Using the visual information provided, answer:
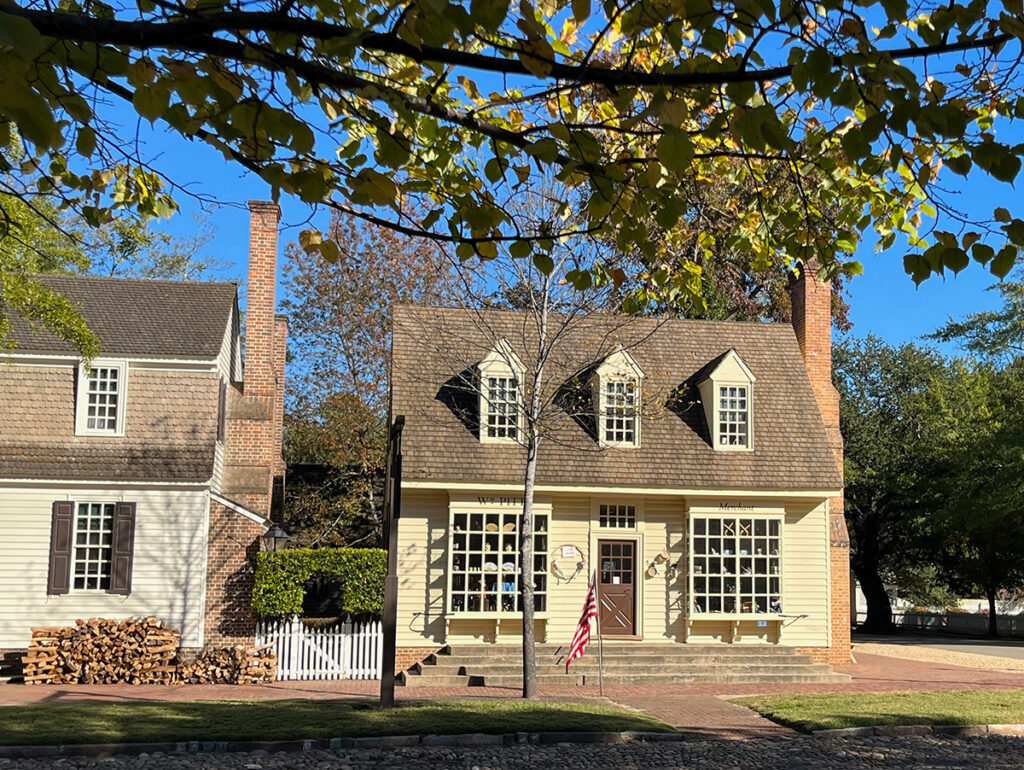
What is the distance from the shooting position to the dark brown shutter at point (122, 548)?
65.9ft

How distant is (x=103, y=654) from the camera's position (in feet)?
63.3

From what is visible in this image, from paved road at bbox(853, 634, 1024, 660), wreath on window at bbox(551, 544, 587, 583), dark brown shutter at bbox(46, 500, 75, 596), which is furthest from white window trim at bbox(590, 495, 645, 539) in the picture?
paved road at bbox(853, 634, 1024, 660)

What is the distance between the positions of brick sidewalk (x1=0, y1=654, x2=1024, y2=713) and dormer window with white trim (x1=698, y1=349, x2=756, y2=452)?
213 inches

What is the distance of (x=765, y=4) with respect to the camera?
4.38 m

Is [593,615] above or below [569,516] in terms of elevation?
below

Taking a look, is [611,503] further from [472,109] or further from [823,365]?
[472,109]

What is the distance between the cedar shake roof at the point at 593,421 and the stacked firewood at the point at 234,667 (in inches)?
176

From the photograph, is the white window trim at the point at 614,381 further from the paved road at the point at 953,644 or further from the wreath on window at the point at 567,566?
the paved road at the point at 953,644

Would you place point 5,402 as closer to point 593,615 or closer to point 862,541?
point 593,615

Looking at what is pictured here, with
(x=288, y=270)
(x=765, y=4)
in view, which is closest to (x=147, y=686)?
(x=765, y=4)

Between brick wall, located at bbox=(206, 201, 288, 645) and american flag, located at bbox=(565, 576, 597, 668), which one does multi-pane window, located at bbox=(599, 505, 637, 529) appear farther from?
brick wall, located at bbox=(206, 201, 288, 645)

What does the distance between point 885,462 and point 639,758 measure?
32.8 meters

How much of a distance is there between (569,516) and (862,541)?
2386 centimetres

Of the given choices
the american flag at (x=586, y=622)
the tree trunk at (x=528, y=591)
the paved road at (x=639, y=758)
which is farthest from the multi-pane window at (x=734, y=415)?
the paved road at (x=639, y=758)
